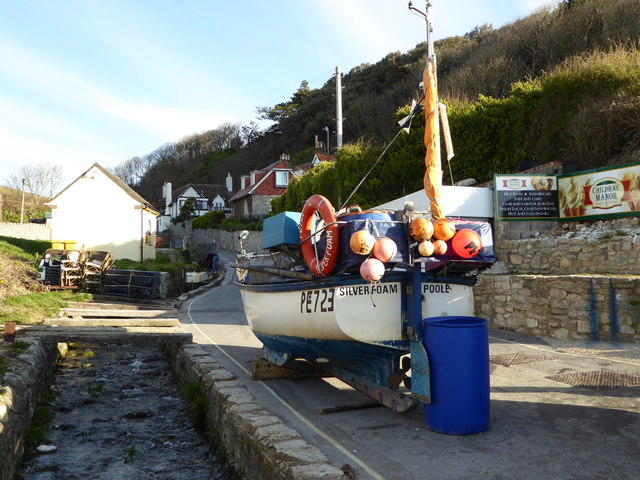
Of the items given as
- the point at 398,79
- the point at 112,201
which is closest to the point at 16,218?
the point at 112,201

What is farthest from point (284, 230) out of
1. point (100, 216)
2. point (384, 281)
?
point (100, 216)

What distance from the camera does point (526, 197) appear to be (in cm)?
1377

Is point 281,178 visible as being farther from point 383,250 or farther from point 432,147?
point 383,250

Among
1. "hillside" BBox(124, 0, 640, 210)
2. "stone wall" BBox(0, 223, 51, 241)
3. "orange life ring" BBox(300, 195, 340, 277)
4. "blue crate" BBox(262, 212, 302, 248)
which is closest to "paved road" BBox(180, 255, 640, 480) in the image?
"orange life ring" BBox(300, 195, 340, 277)

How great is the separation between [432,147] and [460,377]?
288 cm

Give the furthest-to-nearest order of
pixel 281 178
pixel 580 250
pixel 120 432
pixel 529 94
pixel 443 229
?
pixel 281 178 → pixel 529 94 → pixel 580 250 → pixel 120 432 → pixel 443 229

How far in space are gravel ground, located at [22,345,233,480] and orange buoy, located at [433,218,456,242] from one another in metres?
3.78

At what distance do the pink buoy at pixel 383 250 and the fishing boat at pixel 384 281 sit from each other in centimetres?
1

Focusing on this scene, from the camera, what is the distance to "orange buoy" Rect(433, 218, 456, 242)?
226 inches

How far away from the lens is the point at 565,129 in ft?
53.0

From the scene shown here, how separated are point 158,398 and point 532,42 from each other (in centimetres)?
3116

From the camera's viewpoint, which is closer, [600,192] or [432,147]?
[432,147]

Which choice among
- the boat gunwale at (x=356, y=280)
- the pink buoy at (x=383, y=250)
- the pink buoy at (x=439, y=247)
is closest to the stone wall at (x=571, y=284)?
the boat gunwale at (x=356, y=280)

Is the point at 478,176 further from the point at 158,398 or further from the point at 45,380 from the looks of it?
the point at 45,380
